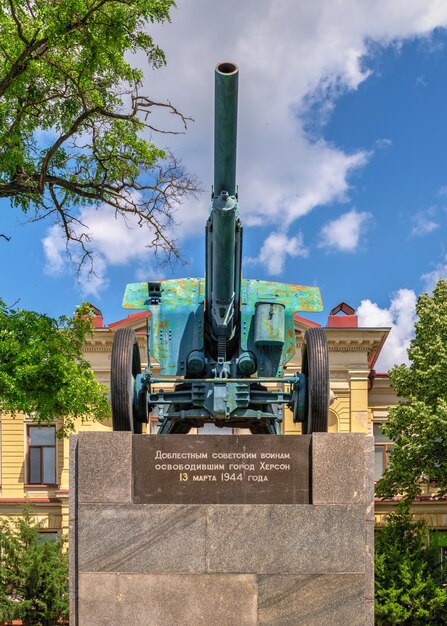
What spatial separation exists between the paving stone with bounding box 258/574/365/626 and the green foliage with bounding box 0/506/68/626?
1331 centimetres

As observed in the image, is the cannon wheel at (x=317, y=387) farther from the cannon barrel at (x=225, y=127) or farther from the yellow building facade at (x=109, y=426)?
the yellow building facade at (x=109, y=426)

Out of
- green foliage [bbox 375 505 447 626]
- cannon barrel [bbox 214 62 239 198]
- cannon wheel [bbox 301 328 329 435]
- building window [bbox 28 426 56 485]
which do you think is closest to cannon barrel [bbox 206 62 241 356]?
cannon barrel [bbox 214 62 239 198]

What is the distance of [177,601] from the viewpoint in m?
8.07

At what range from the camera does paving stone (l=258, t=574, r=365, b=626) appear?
26.5ft

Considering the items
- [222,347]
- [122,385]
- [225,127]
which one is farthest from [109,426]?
[225,127]

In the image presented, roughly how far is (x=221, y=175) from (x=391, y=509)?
20.2 meters

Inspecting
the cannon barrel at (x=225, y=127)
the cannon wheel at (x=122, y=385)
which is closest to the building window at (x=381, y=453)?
the cannon wheel at (x=122, y=385)

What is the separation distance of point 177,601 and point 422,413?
13.8 metres

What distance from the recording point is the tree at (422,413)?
2108 centimetres

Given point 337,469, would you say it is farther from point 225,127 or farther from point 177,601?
point 225,127

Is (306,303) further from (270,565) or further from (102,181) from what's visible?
(102,181)

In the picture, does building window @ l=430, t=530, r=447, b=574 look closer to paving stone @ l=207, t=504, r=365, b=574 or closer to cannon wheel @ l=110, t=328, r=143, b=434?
cannon wheel @ l=110, t=328, r=143, b=434

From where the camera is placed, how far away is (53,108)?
16219 mm

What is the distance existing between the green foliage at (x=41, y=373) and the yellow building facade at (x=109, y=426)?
11485mm
